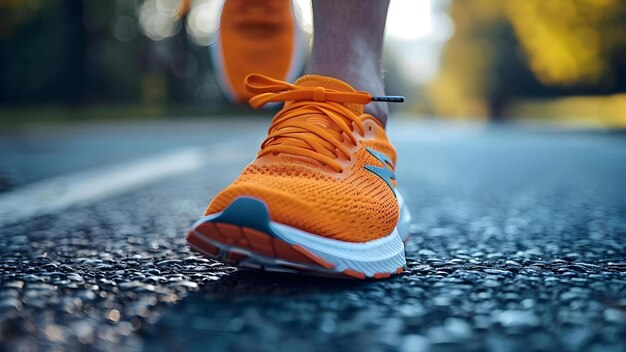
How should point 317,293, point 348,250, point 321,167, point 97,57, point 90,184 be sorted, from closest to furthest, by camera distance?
1. point 317,293
2. point 348,250
3. point 321,167
4. point 90,184
5. point 97,57

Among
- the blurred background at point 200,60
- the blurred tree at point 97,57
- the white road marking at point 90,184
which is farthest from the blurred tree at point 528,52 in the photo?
the blurred tree at point 97,57

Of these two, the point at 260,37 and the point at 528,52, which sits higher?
the point at 260,37

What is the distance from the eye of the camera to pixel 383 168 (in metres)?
1.34

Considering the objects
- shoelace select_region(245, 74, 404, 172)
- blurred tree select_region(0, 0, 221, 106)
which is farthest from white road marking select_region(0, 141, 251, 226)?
blurred tree select_region(0, 0, 221, 106)

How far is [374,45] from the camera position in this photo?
4.83 ft

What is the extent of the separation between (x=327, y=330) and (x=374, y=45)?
84cm

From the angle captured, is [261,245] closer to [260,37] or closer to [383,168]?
[383,168]

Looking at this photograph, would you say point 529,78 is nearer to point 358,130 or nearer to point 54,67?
point 54,67

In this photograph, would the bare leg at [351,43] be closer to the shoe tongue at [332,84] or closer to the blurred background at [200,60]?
the shoe tongue at [332,84]

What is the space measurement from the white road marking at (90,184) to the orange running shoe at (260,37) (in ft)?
2.39

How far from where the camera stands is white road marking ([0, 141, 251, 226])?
79.9 inches

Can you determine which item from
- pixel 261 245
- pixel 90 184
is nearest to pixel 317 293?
pixel 261 245

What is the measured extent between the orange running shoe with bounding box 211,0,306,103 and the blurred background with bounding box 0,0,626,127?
1020cm

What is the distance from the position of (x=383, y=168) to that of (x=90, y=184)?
178 centimetres
